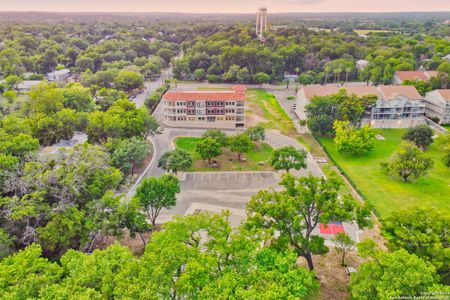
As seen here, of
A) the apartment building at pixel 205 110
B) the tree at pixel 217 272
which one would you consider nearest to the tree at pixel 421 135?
the apartment building at pixel 205 110

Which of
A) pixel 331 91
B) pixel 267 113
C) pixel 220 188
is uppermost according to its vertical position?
pixel 331 91

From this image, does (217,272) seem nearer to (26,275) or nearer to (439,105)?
(26,275)

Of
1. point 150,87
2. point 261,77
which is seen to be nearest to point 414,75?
point 261,77

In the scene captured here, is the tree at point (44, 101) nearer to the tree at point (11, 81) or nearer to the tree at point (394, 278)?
the tree at point (11, 81)

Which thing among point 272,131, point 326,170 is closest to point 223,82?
point 272,131

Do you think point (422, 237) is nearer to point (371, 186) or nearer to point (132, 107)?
point (371, 186)

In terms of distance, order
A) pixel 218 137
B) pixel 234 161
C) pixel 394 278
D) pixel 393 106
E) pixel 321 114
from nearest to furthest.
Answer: pixel 394 278 < pixel 218 137 < pixel 234 161 < pixel 321 114 < pixel 393 106

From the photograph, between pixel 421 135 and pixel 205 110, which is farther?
pixel 205 110
